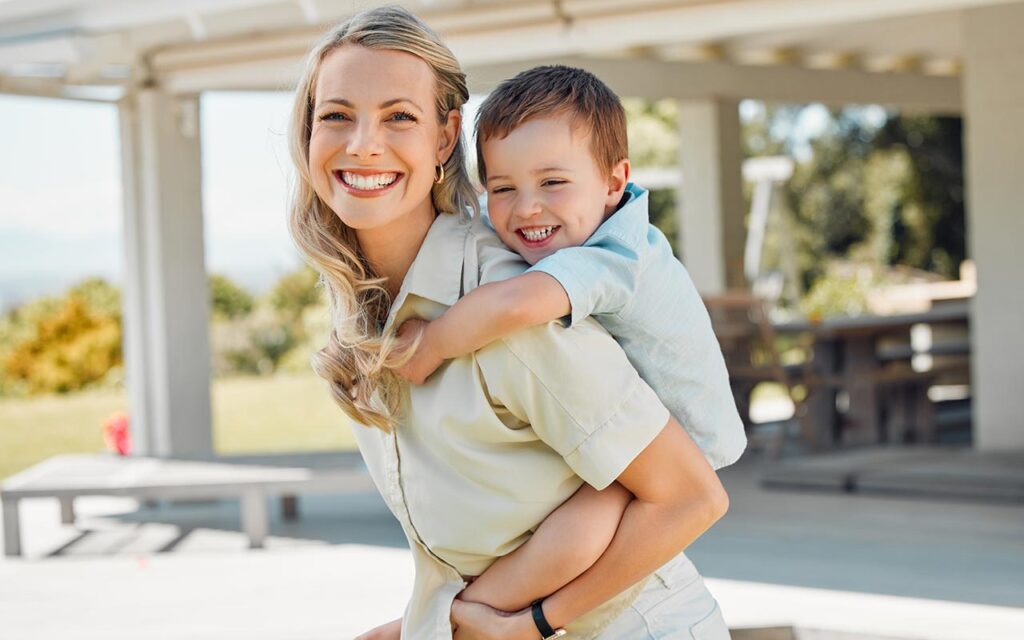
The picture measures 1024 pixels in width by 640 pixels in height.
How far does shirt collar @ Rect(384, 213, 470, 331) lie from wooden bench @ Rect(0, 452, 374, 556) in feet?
14.8

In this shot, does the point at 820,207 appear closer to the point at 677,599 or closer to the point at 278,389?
the point at 278,389

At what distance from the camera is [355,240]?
1.41m

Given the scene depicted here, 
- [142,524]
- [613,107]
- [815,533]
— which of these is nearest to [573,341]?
[613,107]

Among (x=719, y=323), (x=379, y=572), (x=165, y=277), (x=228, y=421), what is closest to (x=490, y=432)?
(x=379, y=572)

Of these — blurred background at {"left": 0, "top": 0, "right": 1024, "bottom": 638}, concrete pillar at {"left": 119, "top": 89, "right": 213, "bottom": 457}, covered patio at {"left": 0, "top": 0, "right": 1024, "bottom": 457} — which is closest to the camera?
blurred background at {"left": 0, "top": 0, "right": 1024, "bottom": 638}

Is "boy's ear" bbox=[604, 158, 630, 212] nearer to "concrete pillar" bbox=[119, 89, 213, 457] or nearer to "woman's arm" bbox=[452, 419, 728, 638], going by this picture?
"woman's arm" bbox=[452, 419, 728, 638]

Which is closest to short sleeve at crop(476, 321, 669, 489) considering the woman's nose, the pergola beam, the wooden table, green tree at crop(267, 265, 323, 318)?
the woman's nose

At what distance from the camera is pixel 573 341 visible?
1.26m

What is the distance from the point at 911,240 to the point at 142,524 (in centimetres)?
1532

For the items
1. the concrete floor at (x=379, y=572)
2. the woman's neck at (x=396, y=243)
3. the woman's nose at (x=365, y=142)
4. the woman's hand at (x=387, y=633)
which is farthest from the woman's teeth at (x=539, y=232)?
the concrete floor at (x=379, y=572)

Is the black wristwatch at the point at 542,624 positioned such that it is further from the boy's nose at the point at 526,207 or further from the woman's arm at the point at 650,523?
the boy's nose at the point at 526,207

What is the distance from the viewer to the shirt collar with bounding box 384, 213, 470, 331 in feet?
4.44

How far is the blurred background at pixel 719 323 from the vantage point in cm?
520

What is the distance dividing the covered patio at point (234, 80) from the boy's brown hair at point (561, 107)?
164 inches
